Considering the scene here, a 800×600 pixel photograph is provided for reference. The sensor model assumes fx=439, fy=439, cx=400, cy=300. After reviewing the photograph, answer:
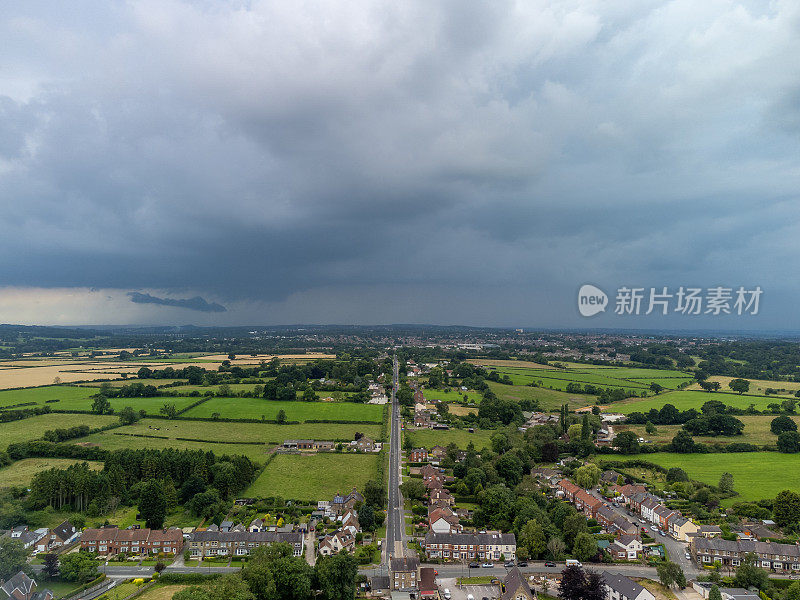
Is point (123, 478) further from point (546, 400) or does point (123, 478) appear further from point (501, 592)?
point (546, 400)

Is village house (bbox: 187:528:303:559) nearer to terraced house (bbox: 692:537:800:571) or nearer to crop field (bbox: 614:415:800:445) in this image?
terraced house (bbox: 692:537:800:571)

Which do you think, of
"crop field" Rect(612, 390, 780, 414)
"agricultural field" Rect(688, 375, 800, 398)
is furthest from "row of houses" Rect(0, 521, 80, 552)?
"agricultural field" Rect(688, 375, 800, 398)

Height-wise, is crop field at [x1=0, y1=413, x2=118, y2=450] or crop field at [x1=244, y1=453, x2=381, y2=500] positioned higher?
crop field at [x1=0, y1=413, x2=118, y2=450]

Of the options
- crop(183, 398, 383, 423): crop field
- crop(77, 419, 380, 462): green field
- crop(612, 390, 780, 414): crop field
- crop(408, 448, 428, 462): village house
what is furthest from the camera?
crop(612, 390, 780, 414): crop field

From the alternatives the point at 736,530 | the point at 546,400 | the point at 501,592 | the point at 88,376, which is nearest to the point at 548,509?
the point at 501,592

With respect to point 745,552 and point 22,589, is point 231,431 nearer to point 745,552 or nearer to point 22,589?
point 22,589

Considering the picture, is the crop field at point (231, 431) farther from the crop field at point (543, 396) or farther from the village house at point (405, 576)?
the crop field at point (543, 396)
